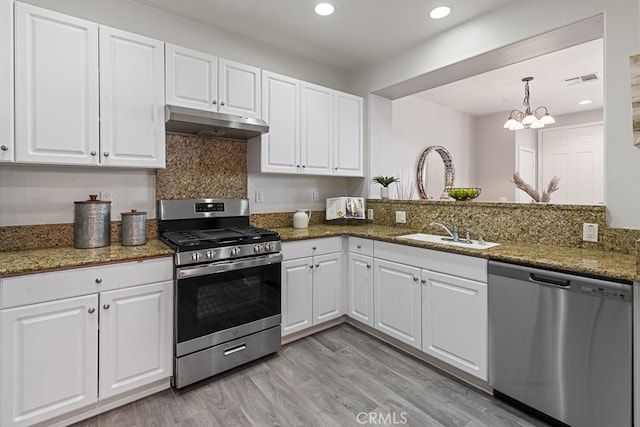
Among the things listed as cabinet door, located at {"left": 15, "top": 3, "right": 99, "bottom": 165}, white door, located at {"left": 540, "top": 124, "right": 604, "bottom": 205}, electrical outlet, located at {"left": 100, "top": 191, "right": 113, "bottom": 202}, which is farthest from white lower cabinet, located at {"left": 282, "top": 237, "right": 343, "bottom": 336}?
white door, located at {"left": 540, "top": 124, "right": 604, "bottom": 205}

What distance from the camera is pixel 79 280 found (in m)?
1.69

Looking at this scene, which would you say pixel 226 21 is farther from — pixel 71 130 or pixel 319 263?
pixel 319 263

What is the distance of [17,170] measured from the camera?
1.99 meters

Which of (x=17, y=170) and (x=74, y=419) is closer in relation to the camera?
(x=74, y=419)

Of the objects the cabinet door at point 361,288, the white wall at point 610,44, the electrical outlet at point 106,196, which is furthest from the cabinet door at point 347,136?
the electrical outlet at point 106,196

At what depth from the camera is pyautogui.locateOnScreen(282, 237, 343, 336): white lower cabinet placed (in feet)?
8.46

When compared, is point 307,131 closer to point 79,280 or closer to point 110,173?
point 110,173

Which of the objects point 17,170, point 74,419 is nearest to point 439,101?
point 17,170

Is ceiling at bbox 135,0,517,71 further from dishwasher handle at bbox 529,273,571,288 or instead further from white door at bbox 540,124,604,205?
white door at bbox 540,124,604,205

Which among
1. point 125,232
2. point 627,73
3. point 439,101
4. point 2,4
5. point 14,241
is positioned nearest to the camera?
point 2,4

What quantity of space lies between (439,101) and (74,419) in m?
5.43

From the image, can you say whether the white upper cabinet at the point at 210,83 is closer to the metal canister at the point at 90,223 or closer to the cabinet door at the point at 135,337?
the metal canister at the point at 90,223

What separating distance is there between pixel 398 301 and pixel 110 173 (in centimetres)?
230

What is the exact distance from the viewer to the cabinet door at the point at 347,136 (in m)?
3.23
